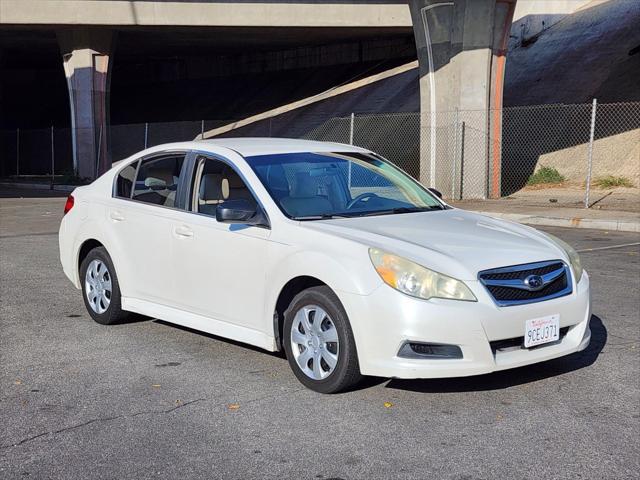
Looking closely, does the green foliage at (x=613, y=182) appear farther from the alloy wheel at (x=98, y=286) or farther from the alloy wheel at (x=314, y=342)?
the alloy wheel at (x=314, y=342)

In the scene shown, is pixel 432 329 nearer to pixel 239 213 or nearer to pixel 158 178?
pixel 239 213

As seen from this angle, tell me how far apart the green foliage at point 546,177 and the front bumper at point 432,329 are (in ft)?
65.0

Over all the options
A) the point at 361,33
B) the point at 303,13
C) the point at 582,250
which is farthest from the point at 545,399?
the point at 361,33

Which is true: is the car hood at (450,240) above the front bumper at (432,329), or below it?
above

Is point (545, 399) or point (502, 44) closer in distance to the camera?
point (545, 399)

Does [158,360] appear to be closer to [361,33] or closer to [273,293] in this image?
[273,293]

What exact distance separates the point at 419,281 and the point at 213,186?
2.12 metres

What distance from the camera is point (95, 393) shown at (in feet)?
18.4

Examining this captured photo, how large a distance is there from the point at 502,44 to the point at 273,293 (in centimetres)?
1796

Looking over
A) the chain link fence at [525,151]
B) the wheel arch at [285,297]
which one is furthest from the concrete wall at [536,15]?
the wheel arch at [285,297]

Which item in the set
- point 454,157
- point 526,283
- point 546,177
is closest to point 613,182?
point 546,177

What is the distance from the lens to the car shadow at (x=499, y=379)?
5.65 m

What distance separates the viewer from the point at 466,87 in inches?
875

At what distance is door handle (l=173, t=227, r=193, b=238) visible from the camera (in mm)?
6508
